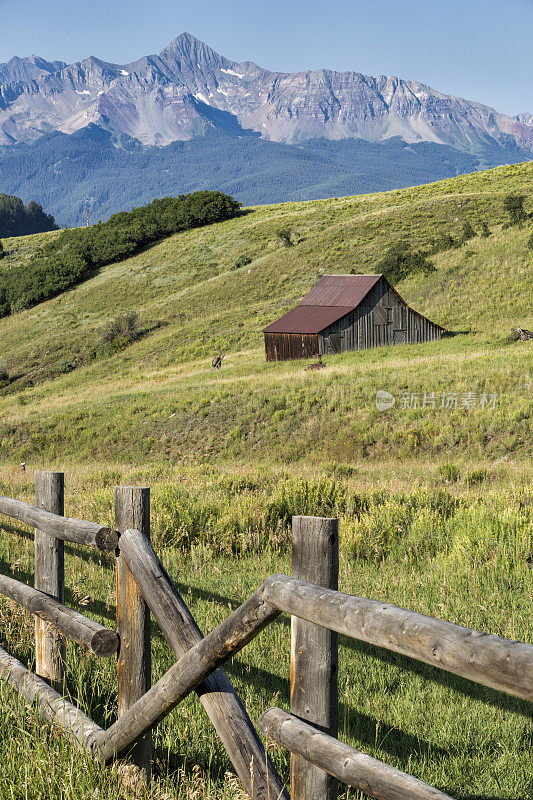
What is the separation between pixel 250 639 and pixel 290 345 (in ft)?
127

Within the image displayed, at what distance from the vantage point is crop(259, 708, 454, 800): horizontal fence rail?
202 centimetres

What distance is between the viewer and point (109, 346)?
55656mm

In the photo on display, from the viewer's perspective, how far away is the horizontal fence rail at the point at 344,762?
202cm

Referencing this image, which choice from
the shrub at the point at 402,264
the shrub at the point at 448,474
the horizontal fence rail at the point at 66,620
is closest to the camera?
the horizontal fence rail at the point at 66,620

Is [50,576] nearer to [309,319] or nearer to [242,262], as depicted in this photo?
[309,319]

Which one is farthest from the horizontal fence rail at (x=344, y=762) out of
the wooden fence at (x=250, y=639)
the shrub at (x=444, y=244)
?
the shrub at (x=444, y=244)

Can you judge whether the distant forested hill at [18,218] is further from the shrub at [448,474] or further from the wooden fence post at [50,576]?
the wooden fence post at [50,576]

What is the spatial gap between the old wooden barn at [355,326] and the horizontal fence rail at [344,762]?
126ft

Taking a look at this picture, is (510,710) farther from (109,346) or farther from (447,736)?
(109,346)

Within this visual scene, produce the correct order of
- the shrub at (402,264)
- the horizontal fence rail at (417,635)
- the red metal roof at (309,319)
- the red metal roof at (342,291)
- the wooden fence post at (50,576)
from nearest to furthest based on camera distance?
the horizontal fence rail at (417,635) → the wooden fence post at (50,576) → the red metal roof at (309,319) → the red metal roof at (342,291) → the shrub at (402,264)

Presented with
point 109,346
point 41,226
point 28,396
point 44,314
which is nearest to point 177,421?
point 28,396

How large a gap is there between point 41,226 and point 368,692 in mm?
173888

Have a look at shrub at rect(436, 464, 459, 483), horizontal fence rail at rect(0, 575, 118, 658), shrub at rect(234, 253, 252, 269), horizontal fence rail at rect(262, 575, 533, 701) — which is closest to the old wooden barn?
shrub at rect(436, 464, 459, 483)

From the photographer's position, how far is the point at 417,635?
2021 mm
